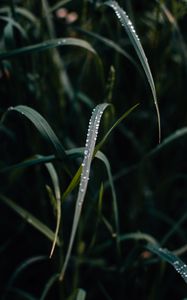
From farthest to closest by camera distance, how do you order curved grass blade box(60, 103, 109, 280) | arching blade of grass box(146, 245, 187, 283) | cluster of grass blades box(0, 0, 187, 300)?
cluster of grass blades box(0, 0, 187, 300), arching blade of grass box(146, 245, 187, 283), curved grass blade box(60, 103, 109, 280)

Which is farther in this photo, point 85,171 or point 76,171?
point 76,171

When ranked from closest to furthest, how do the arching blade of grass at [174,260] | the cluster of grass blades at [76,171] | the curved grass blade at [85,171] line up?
the curved grass blade at [85,171] → the arching blade of grass at [174,260] → the cluster of grass blades at [76,171]

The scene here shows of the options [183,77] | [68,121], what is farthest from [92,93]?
[183,77]

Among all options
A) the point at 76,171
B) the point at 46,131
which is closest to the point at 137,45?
the point at 46,131

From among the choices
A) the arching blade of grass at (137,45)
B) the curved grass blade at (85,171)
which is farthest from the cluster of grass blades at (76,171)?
the curved grass blade at (85,171)

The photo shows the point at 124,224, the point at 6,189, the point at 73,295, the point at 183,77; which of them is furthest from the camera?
the point at 183,77

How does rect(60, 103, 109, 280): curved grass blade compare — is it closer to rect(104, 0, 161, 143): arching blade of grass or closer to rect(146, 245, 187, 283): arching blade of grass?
rect(104, 0, 161, 143): arching blade of grass

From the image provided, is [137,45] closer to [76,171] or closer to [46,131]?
[46,131]

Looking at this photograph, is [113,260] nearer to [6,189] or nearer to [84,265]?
[84,265]

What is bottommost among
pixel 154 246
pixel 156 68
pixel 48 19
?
pixel 154 246

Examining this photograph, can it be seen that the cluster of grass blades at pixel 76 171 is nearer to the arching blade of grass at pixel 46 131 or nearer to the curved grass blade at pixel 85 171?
the arching blade of grass at pixel 46 131

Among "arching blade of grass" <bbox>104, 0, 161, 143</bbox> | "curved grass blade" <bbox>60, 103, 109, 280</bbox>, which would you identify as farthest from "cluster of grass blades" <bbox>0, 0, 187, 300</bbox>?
"curved grass blade" <bbox>60, 103, 109, 280</bbox>
